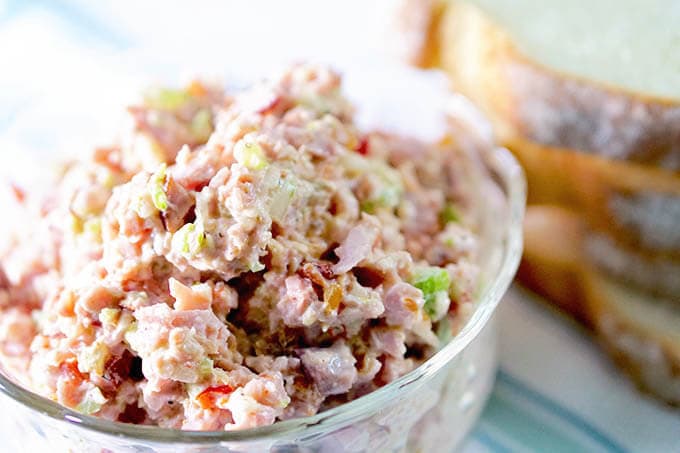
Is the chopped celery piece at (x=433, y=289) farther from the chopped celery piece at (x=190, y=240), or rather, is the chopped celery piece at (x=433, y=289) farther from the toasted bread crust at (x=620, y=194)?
the toasted bread crust at (x=620, y=194)

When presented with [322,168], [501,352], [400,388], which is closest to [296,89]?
[322,168]

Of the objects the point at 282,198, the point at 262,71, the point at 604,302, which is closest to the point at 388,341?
the point at 282,198

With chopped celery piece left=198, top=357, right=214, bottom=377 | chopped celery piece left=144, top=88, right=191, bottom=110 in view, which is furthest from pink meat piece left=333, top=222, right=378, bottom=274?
chopped celery piece left=144, top=88, right=191, bottom=110

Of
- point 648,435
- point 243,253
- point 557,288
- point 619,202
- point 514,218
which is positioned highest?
point 243,253

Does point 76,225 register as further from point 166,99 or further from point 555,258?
point 555,258

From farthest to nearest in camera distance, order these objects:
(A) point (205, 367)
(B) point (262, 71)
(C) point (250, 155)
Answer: (B) point (262, 71) → (C) point (250, 155) → (A) point (205, 367)

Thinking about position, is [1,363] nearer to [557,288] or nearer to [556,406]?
[556,406]
